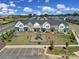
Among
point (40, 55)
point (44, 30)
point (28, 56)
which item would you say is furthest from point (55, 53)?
point (44, 30)

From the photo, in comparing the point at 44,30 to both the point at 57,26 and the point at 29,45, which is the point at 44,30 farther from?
the point at 29,45

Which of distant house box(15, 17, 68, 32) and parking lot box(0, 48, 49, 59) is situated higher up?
distant house box(15, 17, 68, 32)

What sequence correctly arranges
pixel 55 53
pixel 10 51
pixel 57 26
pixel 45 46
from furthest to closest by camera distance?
pixel 57 26
pixel 45 46
pixel 10 51
pixel 55 53

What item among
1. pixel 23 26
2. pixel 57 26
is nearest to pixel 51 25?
pixel 57 26

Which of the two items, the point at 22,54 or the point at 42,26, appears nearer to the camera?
the point at 22,54

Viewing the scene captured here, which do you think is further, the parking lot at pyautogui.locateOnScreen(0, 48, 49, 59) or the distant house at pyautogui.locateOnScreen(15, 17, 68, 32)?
the distant house at pyautogui.locateOnScreen(15, 17, 68, 32)

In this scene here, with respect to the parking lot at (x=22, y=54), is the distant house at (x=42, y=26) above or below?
above

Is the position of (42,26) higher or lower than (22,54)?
higher

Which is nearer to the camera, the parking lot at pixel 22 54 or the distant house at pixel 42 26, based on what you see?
the parking lot at pixel 22 54

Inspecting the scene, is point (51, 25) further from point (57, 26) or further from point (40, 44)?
point (40, 44)

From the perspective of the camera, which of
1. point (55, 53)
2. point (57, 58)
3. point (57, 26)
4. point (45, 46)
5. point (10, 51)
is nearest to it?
point (57, 58)

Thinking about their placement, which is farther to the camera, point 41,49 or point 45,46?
point 45,46
